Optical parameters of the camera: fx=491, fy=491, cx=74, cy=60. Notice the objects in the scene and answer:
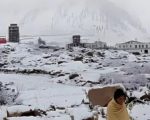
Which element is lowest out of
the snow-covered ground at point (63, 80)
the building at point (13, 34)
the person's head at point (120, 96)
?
the snow-covered ground at point (63, 80)

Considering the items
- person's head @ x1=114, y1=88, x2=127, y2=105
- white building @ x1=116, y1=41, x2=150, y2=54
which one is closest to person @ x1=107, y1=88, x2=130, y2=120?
person's head @ x1=114, y1=88, x2=127, y2=105

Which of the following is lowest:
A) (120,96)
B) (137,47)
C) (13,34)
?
(137,47)

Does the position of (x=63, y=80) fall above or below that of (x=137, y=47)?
below

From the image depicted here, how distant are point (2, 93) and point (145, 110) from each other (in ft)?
74.5

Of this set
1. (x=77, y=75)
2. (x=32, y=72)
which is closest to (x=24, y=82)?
(x=77, y=75)

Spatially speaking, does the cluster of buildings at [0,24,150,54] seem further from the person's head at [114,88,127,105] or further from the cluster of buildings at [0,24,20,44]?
the person's head at [114,88,127,105]

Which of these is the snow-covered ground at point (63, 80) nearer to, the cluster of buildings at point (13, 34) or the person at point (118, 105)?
the person at point (118, 105)

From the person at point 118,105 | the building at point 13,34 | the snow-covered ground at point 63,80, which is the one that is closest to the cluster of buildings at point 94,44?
the building at point 13,34

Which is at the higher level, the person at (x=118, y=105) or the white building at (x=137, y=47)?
the person at (x=118, y=105)

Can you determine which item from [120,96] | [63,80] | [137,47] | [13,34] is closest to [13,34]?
[13,34]

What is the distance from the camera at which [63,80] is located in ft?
159

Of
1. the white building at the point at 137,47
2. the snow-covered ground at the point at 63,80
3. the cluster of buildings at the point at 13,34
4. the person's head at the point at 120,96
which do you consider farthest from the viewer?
the cluster of buildings at the point at 13,34

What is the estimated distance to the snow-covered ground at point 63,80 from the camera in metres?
12.1

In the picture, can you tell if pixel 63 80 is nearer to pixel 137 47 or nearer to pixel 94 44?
pixel 137 47
